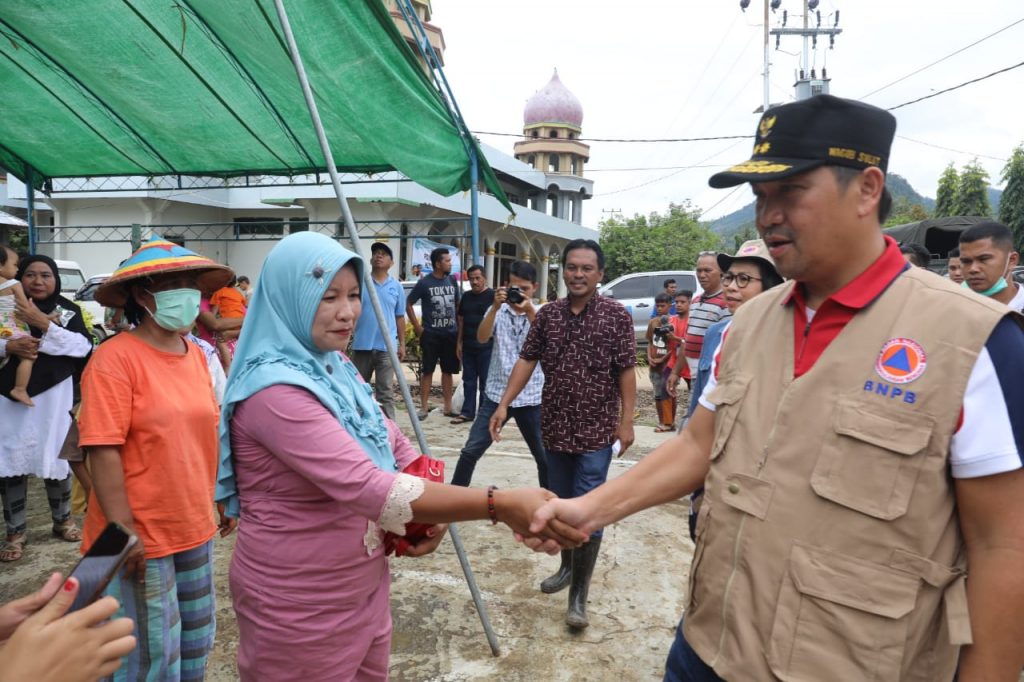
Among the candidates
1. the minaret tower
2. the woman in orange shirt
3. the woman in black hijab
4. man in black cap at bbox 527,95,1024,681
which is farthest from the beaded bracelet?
the minaret tower

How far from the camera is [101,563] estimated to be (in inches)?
45.0

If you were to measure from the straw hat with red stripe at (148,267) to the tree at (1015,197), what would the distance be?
25328 mm

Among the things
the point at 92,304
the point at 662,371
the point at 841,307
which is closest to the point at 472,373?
the point at 662,371

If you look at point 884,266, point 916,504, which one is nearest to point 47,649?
point 916,504

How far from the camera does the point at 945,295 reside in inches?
51.5

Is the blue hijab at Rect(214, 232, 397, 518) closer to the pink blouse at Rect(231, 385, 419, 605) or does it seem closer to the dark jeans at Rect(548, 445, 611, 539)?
the pink blouse at Rect(231, 385, 419, 605)

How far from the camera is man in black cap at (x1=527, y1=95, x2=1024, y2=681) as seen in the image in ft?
3.94

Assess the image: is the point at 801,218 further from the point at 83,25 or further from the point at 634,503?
the point at 83,25

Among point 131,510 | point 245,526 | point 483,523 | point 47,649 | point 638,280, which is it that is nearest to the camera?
point 47,649

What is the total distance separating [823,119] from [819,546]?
0.93m

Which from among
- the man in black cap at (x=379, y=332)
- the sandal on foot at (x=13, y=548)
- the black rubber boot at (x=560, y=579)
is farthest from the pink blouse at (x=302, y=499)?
the man in black cap at (x=379, y=332)

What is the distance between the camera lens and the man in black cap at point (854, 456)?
3.94 feet

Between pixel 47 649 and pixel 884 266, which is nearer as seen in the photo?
pixel 47 649

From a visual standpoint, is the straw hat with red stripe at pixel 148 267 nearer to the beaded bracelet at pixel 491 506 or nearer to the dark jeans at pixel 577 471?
the beaded bracelet at pixel 491 506
